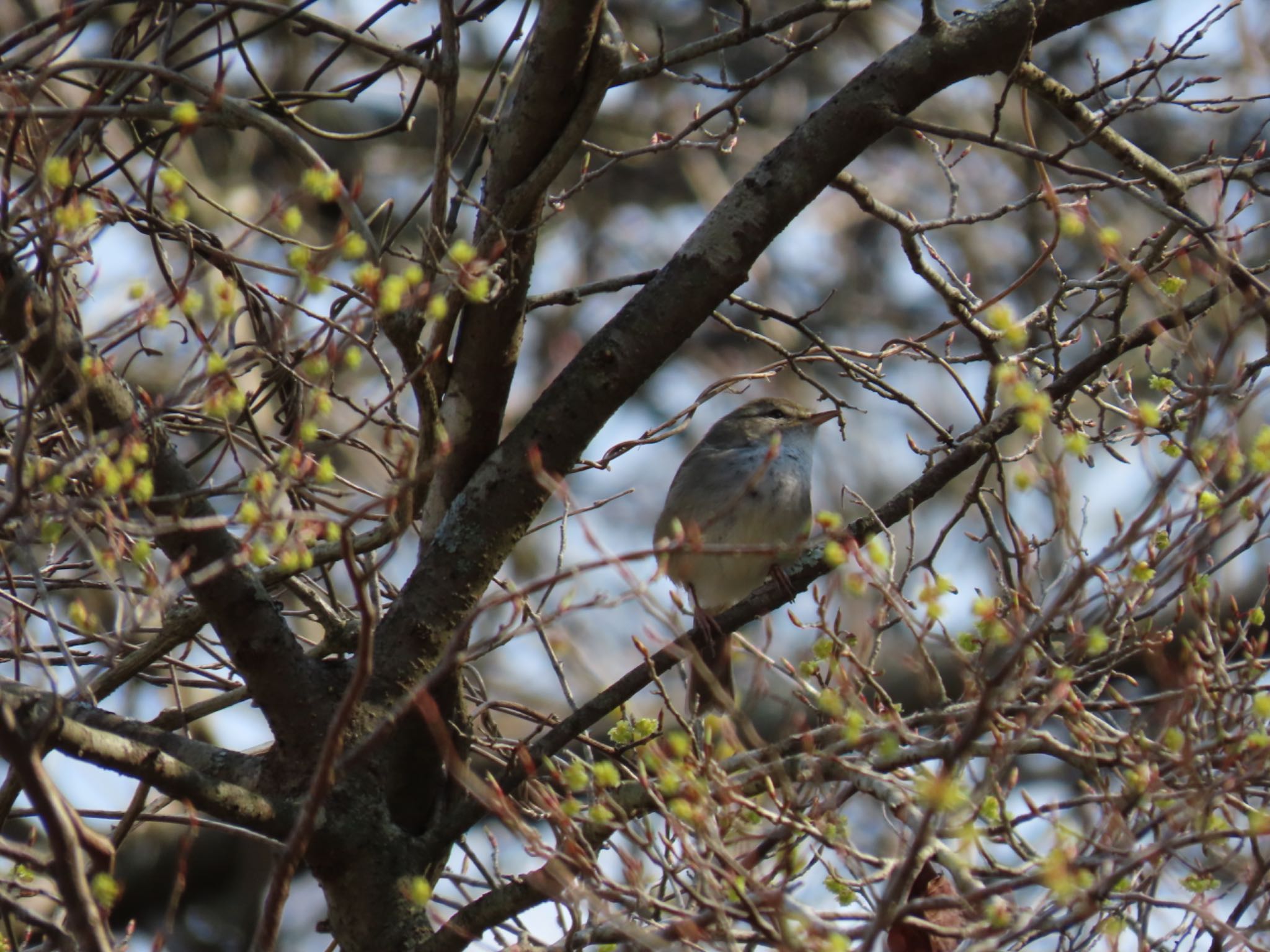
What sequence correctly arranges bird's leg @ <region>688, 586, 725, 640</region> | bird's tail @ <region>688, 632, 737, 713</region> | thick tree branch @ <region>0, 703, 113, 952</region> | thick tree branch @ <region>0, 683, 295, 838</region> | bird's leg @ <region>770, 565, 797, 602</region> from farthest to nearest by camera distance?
bird's tail @ <region>688, 632, 737, 713</region> → bird's leg @ <region>688, 586, 725, 640</region> → bird's leg @ <region>770, 565, 797, 602</region> → thick tree branch @ <region>0, 683, 295, 838</region> → thick tree branch @ <region>0, 703, 113, 952</region>

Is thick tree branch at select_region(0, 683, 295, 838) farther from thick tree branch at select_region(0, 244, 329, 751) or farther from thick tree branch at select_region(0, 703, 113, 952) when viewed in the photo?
thick tree branch at select_region(0, 703, 113, 952)

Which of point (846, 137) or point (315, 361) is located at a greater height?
point (846, 137)

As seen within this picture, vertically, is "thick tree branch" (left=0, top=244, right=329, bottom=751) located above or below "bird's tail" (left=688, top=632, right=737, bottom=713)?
below

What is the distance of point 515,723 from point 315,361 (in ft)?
26.2

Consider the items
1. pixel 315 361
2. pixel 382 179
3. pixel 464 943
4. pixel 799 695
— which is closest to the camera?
pixel 315 361

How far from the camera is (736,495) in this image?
5.83 meters

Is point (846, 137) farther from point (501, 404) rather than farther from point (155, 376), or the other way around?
point (155, 376)

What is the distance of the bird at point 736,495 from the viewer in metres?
6.09

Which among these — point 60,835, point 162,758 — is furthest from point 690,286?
point 60,835

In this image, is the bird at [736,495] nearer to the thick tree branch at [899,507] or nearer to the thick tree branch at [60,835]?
the thick tree branch at [899,507]

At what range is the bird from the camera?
6090mm

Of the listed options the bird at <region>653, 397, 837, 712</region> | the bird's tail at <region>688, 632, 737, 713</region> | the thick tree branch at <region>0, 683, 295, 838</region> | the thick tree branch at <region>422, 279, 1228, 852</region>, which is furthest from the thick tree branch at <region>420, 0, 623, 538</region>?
the bird at <region>653, 397, 837, 712</region>

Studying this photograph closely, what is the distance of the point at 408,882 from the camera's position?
11.4 ft

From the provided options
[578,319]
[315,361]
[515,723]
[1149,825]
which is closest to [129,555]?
[315,361]
